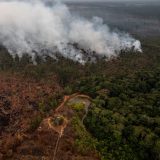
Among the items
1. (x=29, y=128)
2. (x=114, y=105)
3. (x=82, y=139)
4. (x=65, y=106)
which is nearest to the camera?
(x=82, y=139)

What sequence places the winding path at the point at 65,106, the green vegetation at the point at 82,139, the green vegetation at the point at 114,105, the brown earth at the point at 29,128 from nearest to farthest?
the brown earth at the point at 29,128 → the green vegetation at the point at 82,139 → the green vegetation at the point at 114,105 → the winding path at the point at 65,106

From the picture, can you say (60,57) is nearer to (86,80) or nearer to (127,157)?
(86,80)

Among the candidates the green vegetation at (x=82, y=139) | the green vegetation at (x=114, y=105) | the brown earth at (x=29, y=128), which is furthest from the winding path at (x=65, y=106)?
the green vegetation at (x=82, y=139)

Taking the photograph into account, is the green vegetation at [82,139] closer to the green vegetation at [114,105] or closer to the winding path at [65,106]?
the green vegetation at [114,105]

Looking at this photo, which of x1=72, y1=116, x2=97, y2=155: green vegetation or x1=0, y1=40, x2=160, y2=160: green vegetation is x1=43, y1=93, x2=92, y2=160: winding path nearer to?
x1=0, y1=40, x2=160, y2=160: green vegetation

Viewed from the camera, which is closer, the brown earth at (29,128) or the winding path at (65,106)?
the brown earth at (29,128)

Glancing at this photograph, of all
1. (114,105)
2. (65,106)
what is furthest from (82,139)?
(114,105)

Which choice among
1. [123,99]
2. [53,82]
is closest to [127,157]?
[123,99]

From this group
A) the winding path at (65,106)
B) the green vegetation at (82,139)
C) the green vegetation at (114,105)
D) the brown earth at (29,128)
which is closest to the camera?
the brown earth at (29,128)

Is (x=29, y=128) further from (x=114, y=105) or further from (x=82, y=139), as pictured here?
(x=114, y=105)

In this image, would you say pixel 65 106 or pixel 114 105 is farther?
pixel 114 105
